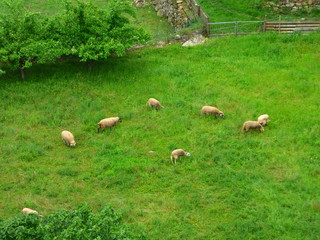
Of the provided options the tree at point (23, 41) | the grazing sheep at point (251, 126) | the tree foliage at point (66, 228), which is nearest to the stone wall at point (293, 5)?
the grazing sheep at point (251, 126)

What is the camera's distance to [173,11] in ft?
122

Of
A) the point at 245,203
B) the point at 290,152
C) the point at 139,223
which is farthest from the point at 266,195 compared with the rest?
the point at 139,223

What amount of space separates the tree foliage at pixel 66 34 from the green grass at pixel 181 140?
174 centimetres

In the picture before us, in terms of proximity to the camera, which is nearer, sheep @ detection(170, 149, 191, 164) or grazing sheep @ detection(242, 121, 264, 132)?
sheep @ detection(170, 149, 191, 164)

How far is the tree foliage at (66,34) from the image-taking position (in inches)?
1057

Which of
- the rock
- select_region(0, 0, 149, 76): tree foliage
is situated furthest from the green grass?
select_region(0, 0, 149, 76): tree foliage

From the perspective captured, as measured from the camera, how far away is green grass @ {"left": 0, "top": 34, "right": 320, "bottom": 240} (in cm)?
1791

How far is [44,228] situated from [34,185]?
762cm

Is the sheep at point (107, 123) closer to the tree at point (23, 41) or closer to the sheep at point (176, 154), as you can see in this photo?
the sheep at point (176, 154)

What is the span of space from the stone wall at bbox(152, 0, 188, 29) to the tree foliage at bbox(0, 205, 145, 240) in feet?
79.0

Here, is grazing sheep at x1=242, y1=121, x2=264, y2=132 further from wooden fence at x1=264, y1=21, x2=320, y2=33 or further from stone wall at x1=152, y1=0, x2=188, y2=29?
stone wall at x1=152, y1=0, x2=188, y2=29

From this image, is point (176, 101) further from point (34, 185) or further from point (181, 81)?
point (34, 185)

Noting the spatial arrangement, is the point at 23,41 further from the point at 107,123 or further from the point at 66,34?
the point at 107,123

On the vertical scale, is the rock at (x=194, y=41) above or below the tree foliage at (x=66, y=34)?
below
